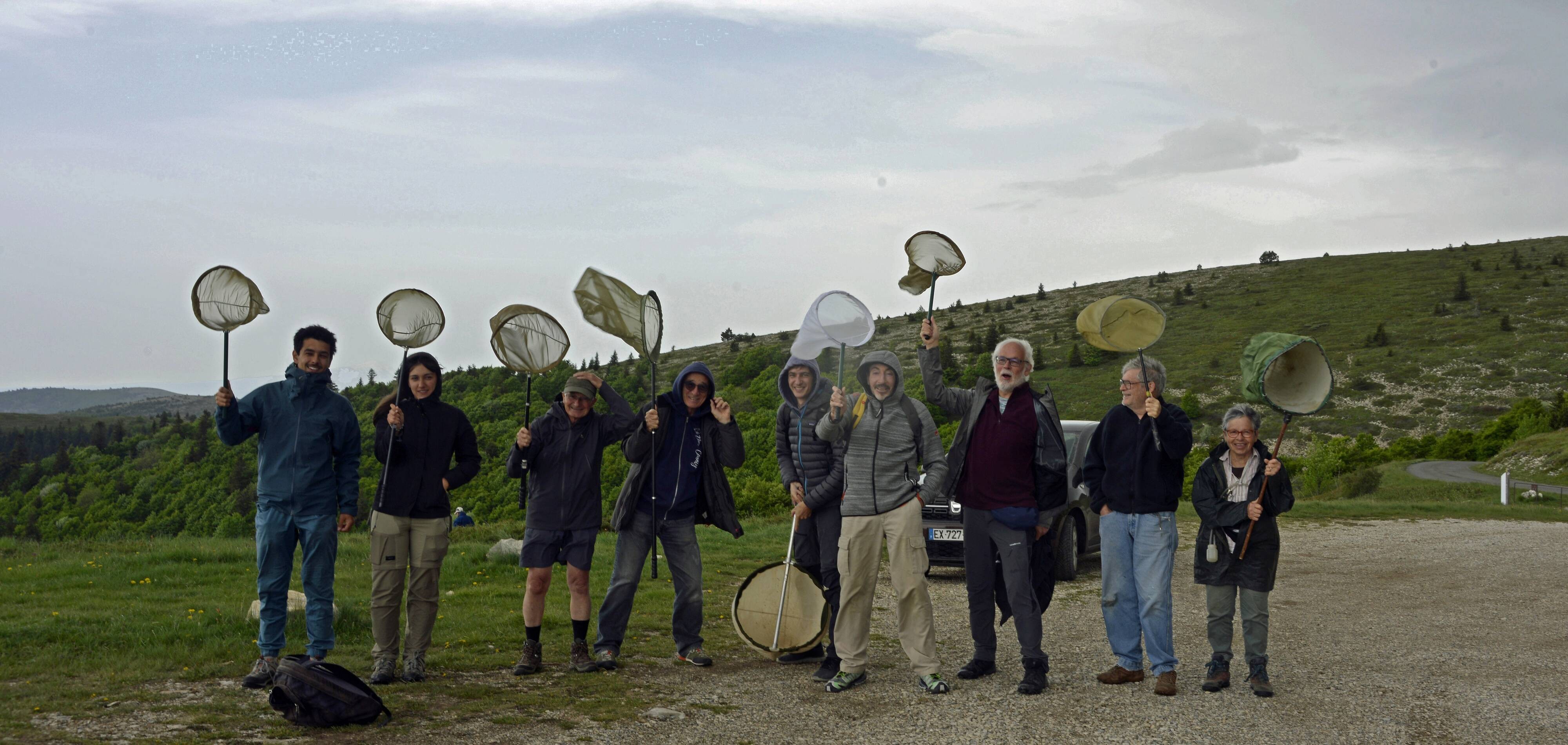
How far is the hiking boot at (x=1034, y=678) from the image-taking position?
6.34m

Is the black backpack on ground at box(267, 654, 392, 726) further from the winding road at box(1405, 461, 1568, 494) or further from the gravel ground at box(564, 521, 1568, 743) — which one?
the winding road at box(1405, 461, 1568, 494)

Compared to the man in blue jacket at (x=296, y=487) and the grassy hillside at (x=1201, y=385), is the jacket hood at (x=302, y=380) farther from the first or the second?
the grassy hillside at (x=1201, y=385)

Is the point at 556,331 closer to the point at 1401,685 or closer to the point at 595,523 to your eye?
the point at 595,523

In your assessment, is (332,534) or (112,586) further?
(112,586)

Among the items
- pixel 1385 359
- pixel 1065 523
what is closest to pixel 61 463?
Answer: pixel 1065 523

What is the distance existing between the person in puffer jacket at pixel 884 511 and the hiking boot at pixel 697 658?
1.15 metres

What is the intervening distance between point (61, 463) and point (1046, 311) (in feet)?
294

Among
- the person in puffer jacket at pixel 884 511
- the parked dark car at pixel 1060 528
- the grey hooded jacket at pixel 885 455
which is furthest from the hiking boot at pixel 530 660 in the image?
the parked dark car at pixel 1060 528

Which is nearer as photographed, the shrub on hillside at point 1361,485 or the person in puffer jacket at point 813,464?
the person in puffer jacket at point 813,464

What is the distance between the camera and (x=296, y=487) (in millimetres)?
6324

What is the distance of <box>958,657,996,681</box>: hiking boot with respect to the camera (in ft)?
22.3

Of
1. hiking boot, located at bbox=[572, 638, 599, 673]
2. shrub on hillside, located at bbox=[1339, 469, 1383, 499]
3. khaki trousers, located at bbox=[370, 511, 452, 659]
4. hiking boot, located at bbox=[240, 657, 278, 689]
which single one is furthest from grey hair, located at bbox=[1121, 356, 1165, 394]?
shrub on hillside, located at bbox=[1339, 469, 1383, 499]

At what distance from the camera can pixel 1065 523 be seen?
38.7ft

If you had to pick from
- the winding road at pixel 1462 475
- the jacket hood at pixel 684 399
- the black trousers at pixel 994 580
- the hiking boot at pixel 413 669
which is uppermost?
the jacket hood at pixel 684 399
